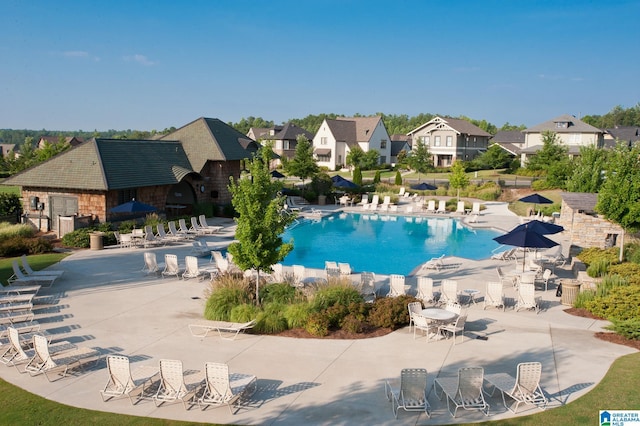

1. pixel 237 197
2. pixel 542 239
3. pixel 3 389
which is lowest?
pixel 3 389

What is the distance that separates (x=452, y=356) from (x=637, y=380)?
3.50 metres

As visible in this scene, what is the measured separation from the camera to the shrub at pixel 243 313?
13555 mm

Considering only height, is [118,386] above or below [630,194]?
below

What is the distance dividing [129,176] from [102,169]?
1.58 m

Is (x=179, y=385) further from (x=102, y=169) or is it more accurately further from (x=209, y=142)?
(x=209, y=142)

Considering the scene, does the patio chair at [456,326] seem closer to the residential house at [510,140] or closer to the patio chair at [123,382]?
the patio chair at [123,382]

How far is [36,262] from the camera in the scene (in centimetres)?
2077

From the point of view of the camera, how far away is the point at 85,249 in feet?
78.3

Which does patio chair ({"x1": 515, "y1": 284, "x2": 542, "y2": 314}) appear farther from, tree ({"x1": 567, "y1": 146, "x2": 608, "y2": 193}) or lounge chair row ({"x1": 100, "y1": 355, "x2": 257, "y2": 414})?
tree ({"x1": 567, "y1": 146, "x2": 608, "y2": 193})

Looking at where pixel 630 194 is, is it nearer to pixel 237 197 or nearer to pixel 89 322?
pixel 237 197

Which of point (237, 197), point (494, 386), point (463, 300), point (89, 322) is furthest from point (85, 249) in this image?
point (494, 386)

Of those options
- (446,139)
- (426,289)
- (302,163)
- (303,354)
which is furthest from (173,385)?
(446,139)

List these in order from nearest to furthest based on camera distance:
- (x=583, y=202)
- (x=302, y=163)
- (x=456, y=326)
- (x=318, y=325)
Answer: (x=456, y=326), (x=318, y=325), (x=583, y=202), (x=302, y=163)

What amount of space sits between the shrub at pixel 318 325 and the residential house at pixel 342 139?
205ft
